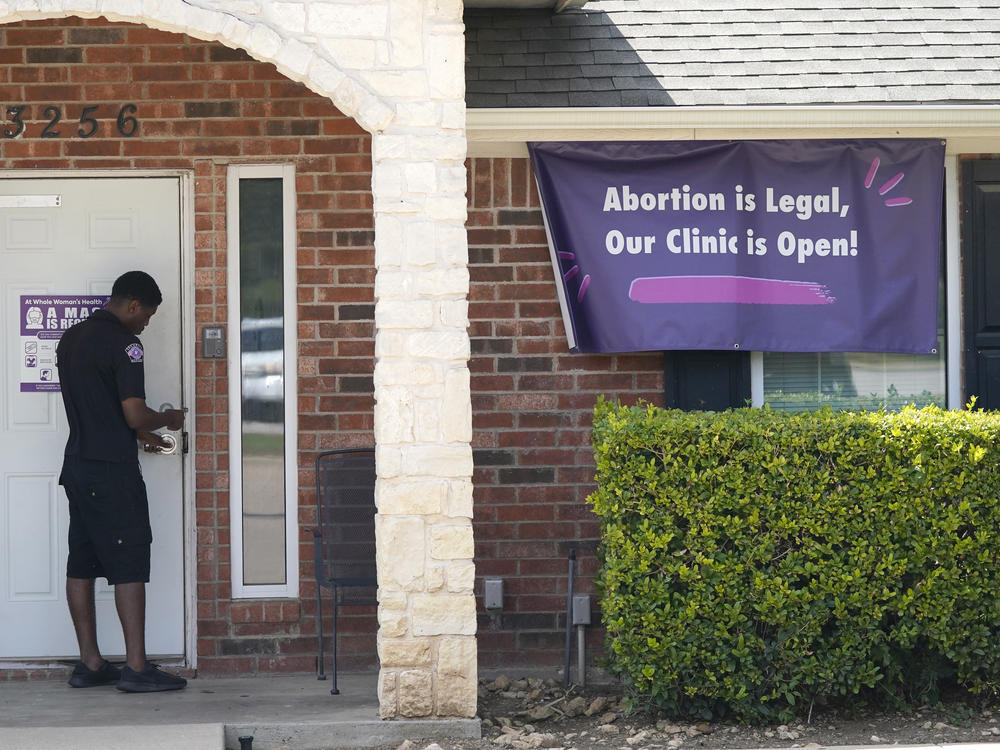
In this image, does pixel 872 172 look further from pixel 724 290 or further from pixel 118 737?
pixel 118 737

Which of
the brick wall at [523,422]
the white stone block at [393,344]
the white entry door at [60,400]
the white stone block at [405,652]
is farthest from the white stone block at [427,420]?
the white entry door at [60,400]

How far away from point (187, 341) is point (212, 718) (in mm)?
1960

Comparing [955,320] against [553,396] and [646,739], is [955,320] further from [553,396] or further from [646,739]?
[646,739]

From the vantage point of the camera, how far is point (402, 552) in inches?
203

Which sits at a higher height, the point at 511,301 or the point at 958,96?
the point at 958,96

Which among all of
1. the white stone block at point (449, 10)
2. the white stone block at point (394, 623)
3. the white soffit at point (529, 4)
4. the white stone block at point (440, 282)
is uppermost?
the white soffit at point (529, 4)

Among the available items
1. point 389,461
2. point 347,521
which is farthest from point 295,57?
point 347,521

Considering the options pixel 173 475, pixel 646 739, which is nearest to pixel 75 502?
pixel 173 475

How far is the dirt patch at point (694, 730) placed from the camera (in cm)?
524

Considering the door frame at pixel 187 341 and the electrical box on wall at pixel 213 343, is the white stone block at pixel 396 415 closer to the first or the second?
the electrical box on wall at pixel 213 343

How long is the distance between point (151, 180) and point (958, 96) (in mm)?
4061

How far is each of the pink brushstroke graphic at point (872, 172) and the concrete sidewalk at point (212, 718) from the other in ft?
10.9

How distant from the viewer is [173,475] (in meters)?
6.44

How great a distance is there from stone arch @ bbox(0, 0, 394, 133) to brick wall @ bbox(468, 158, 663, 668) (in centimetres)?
141
